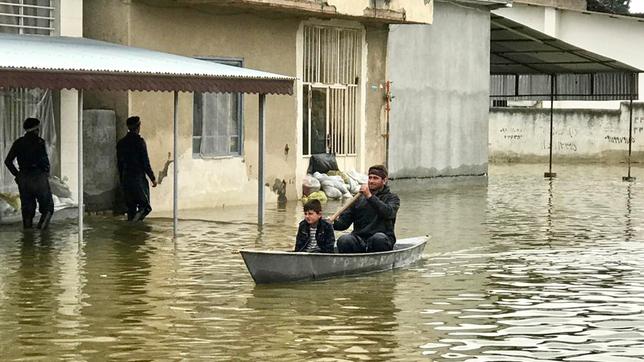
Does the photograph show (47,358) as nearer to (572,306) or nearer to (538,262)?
(572,306)

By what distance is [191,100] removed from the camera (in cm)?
2680

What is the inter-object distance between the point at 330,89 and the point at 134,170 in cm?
823

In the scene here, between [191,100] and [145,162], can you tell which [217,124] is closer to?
[191,100]

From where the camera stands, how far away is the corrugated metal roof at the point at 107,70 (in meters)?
18.6

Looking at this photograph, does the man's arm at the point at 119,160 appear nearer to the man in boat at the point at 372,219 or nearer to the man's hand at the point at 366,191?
the man in boat at the point at 372,219

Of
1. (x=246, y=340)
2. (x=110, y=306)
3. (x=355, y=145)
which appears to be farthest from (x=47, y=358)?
(x=355, y=145)

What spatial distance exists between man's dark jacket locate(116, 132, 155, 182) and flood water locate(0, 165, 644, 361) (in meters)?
0.86

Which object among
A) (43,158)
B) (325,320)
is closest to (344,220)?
(325,320)

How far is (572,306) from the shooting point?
1454cm

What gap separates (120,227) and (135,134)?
177 cm

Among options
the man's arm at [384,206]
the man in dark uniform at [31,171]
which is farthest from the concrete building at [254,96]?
the man's arm at [384,206]

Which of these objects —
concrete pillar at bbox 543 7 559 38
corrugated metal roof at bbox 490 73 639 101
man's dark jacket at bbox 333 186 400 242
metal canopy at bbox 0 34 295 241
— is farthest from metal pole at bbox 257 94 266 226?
corrugated metal roof at bbox 490 73 639 101

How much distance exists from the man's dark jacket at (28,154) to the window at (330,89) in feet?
30.6

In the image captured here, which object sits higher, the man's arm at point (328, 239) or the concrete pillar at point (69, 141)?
the concrete pillar at point (69, 141)
